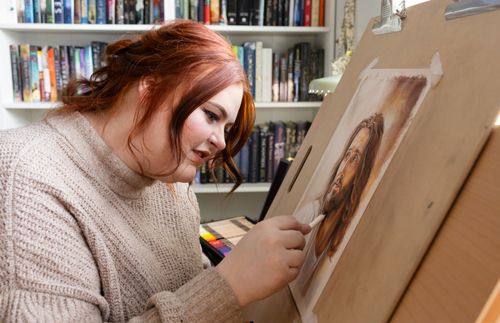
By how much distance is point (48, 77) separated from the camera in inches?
86.1

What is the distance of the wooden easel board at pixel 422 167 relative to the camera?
1.28ft

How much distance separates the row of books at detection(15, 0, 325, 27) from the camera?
6.93 feet

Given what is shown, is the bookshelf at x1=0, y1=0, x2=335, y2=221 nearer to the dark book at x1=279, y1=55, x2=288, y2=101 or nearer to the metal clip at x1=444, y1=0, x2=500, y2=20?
the dark book at x1=279, y1=55, x2=288, y2=101

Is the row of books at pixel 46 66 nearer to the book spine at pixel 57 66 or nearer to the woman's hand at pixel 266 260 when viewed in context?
the book spine at pixel 57 66

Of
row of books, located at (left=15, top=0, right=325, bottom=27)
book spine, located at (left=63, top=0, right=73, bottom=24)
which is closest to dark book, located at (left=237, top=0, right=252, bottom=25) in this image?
row of books, located at (left=15, top=0, right=325, bottom=27)

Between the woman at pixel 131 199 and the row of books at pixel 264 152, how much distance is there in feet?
4.33

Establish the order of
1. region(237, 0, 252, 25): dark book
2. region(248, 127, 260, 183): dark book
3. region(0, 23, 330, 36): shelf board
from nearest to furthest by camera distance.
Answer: region(0, 23, 330, 36): shelf board < region(237, 0, 252, 25): dark book < region(248, 127, 260, 183): dark book

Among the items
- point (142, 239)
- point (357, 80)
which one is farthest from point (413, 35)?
point (142, 239)

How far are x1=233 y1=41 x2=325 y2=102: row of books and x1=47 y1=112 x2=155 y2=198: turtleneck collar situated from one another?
1499mm

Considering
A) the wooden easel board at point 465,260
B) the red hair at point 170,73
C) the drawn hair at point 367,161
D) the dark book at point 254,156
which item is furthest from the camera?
the dark book at point 254,156

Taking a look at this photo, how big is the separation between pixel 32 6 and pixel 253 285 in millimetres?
1981

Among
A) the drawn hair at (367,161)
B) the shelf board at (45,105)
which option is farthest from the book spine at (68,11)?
the drawn hair at (367,161)

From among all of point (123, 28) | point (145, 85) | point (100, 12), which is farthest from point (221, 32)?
point (145, 85)

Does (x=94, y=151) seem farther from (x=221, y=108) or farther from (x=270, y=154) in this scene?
(x=270, y=154)
